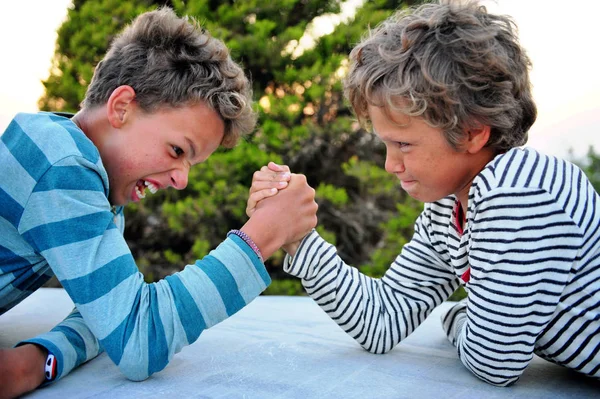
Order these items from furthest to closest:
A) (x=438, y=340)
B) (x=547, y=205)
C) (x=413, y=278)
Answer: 1. (x=438, y=340)
2. (x=413, y=278)
3. (x=547, y=205)

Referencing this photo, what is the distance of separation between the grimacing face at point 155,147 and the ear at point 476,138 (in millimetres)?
788

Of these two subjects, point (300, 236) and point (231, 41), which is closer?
point (300, 236)

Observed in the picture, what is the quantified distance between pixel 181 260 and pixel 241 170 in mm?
872

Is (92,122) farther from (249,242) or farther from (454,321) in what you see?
(454,321)

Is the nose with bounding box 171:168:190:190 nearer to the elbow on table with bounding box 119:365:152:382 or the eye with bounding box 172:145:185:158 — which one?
the eye with bounding box 172:145:185:158

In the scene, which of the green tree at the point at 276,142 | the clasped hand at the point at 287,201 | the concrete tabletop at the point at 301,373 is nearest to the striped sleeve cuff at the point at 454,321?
the concrete tabletop at the point at 301,373

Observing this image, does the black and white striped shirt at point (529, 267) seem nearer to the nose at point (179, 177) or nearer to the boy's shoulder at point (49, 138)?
the nose at point (179, 177)

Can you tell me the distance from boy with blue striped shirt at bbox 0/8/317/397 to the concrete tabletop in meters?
0.09

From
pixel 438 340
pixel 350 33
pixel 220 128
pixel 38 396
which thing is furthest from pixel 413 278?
pixel 350 33

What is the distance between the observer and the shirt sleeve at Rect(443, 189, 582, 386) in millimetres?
1387

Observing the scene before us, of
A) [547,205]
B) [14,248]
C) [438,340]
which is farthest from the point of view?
[438,340]

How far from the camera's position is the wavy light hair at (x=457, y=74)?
154 cm

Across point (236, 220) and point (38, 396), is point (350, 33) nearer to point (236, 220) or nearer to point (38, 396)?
point (236, 220)

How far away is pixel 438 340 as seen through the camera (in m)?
2.08
